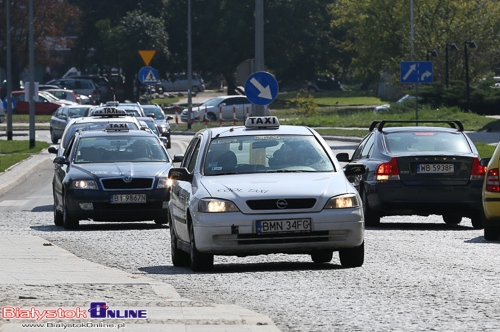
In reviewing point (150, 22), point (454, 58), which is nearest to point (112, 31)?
point (150, 22)

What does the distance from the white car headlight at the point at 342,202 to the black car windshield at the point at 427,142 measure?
676 centimetres

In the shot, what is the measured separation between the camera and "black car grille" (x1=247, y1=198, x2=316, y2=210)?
41.0ft

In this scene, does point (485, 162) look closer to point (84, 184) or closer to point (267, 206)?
point (84, 184)

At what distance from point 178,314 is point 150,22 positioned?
79252 mm

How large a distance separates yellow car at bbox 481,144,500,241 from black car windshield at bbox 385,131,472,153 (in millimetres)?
2697

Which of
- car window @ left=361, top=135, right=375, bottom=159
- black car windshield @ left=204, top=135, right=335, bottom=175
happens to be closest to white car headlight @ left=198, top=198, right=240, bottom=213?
black car windshield @ left=204, top=135, right=335, bottom=175

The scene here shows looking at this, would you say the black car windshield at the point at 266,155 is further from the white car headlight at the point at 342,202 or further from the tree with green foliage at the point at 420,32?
the tree with green foliage at the point at 420,32

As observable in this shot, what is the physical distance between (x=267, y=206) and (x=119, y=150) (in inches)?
346

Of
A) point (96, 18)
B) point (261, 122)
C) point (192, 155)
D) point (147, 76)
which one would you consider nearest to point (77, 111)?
point (147, 76)

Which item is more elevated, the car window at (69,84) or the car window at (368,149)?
the car window at (368,149)

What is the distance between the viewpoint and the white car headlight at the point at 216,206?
12.5 meters

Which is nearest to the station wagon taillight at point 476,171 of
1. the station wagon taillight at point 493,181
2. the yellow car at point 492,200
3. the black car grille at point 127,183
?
the yellow car at point 492,200

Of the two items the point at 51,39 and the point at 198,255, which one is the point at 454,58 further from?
the point at 198,255

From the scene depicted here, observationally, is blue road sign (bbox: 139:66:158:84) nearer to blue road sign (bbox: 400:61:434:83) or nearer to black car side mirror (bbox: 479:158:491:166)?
blue road sign (bbox: 400:61:434:83)
